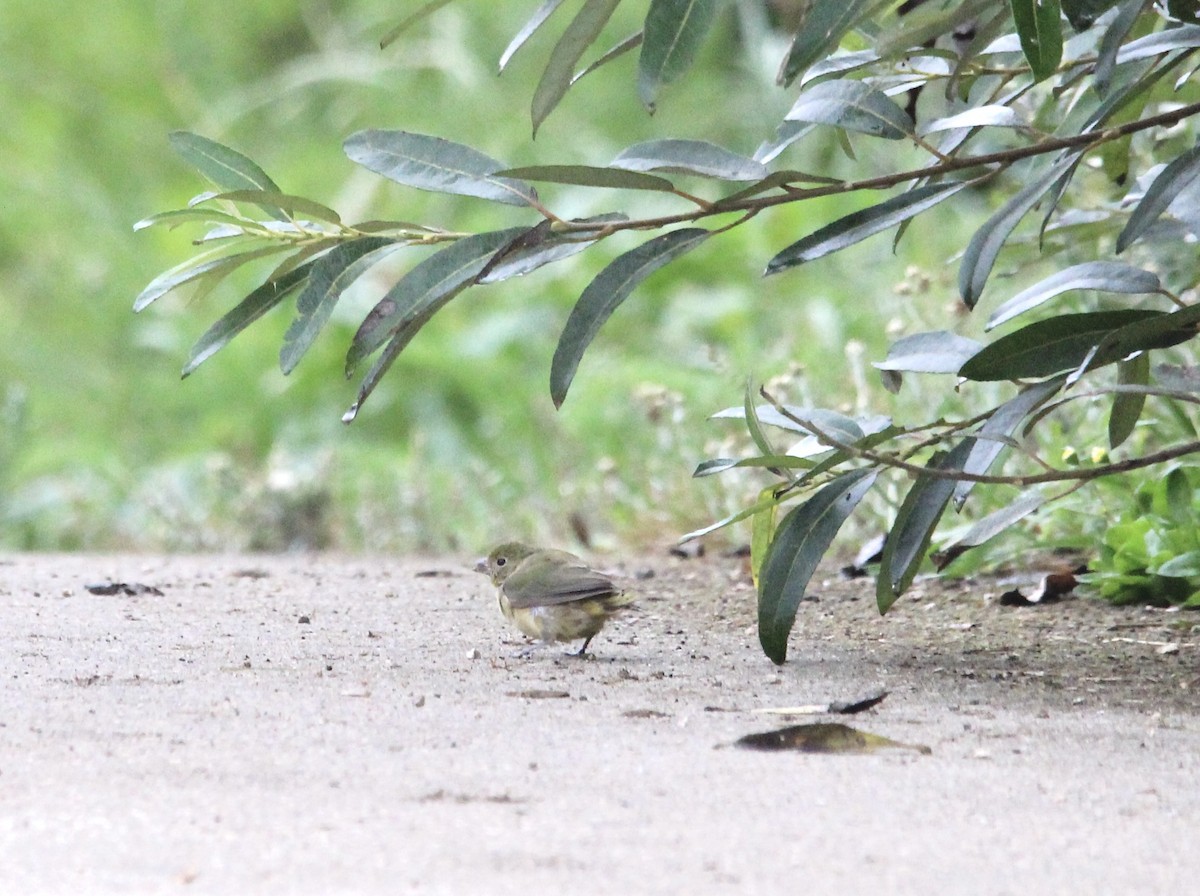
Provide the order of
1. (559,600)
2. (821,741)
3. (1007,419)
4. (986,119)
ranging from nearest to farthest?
(821,741)
(986,119)
(1007,419)
(559,600)

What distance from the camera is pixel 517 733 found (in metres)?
2.41

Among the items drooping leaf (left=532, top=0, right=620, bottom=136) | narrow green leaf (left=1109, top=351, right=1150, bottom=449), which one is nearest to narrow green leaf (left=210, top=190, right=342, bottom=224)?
drooping leaf (left=532, top=0, right=620, bottom=136)

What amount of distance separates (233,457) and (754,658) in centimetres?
436

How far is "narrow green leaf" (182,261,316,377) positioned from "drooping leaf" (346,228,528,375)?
221 millimetres

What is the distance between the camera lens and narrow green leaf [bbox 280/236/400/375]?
2.77 m

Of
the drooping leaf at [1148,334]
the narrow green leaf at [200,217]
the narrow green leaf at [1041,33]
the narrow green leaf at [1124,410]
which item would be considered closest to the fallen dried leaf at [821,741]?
the drooping leaf at [1148,334]

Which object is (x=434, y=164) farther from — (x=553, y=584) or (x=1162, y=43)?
(x=1162, y=43)

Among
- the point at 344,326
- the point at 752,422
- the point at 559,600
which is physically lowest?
the point at 559,600

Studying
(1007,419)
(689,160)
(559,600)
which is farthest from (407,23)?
(1007,419)

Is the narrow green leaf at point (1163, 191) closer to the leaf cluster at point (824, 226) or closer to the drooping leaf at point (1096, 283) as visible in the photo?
the leaf cluster at point (824, 226)

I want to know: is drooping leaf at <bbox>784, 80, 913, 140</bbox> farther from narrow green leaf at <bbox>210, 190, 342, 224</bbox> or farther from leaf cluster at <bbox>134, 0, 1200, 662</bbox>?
narrow green leaf at <bbox>210, 190, 342, 224</bbox>

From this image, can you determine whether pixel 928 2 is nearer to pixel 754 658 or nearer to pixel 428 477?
pixel 754 658

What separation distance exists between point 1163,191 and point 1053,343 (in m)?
0.31

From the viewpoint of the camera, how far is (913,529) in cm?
290
